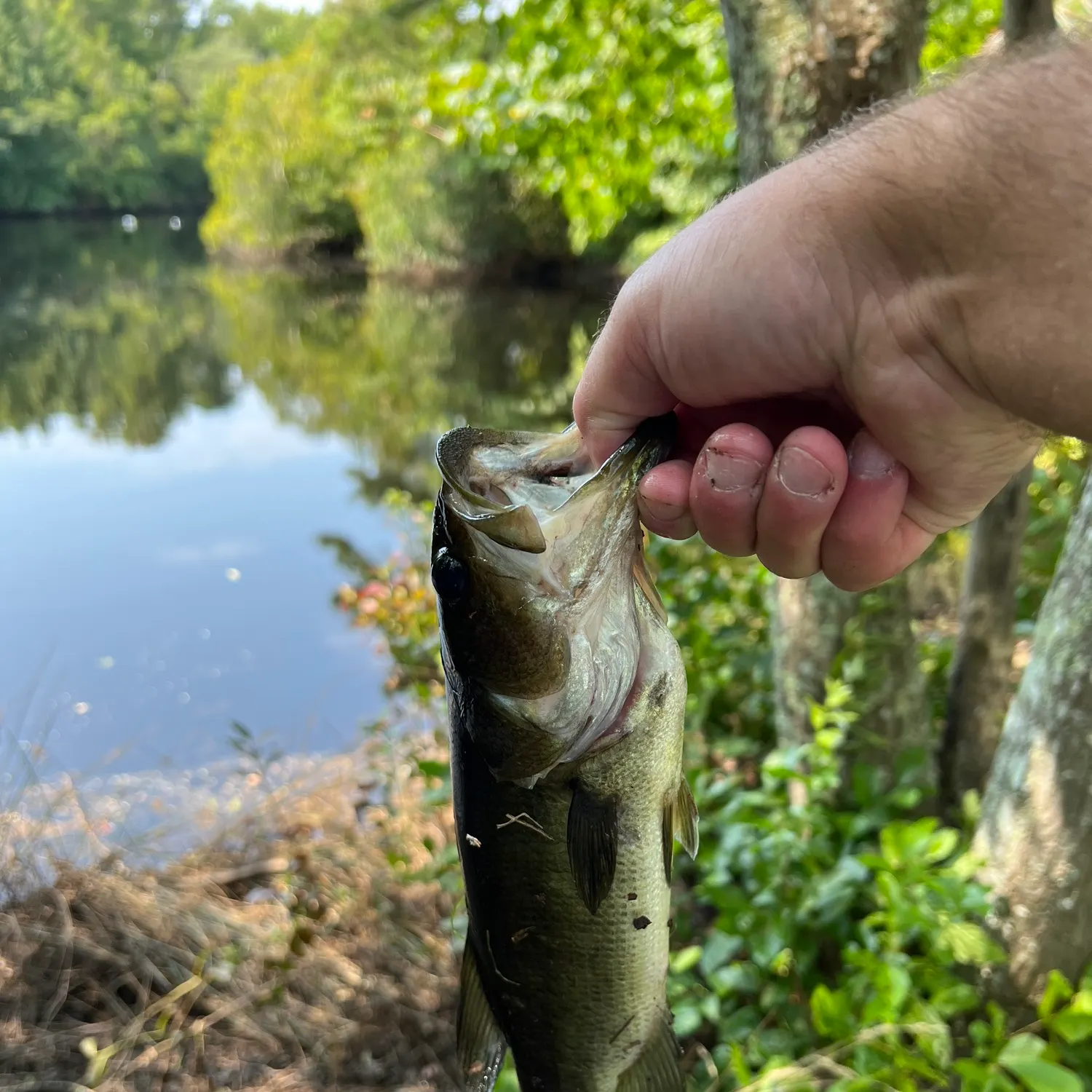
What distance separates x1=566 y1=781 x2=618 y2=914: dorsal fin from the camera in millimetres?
1435

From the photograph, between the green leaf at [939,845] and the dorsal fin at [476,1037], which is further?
the green leaf at [939,845]

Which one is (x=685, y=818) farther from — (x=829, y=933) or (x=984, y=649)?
(x=984, y=649)

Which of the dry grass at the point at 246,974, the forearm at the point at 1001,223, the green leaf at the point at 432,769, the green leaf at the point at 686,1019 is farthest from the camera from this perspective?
the dry grass at the point at 246,974

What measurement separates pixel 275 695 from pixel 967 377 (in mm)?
5976

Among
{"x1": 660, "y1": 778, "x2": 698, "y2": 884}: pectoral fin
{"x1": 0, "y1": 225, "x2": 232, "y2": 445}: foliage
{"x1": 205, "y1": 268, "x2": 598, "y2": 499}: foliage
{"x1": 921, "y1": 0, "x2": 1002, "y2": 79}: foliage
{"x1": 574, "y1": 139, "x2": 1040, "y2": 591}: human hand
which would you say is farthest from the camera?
{"x1": 0, "y1": 225, "x2": 232, "y2": 445}: foliage

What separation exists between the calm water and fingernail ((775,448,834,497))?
4.94 metres

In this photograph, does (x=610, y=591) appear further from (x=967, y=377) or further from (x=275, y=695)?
(x=275, y=695)

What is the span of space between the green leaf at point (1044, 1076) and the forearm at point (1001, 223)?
140 cm

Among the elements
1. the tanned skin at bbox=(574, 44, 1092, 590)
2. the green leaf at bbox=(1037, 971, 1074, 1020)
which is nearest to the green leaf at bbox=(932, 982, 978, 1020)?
the green leaf at bbox=(1037, 971, 1074, 1020)

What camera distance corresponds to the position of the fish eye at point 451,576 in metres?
1.38

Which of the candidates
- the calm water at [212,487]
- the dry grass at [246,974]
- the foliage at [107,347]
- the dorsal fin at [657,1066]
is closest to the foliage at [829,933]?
the dorsal fin at [657,1066]

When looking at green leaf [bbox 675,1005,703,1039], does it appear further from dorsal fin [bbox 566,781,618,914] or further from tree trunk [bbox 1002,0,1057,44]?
tree trunk [bbox 1002,0,1057,44]

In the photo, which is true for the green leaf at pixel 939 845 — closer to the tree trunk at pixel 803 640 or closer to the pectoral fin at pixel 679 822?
the tree trunk at pixel 803 640

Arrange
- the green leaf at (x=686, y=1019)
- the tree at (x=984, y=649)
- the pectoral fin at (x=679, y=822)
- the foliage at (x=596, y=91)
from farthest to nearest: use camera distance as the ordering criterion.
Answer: the foliage at (x=596, y=91) → the tree at (x=984, y=649) → the green leaf at (x=686, y=1019) → the pectoral fin at (x=679, y=822)
